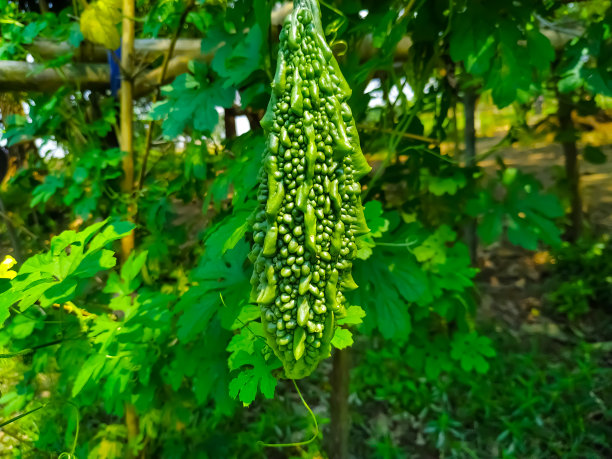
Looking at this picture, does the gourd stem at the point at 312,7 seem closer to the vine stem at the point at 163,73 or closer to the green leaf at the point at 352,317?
the green leaf at the point at 352,317

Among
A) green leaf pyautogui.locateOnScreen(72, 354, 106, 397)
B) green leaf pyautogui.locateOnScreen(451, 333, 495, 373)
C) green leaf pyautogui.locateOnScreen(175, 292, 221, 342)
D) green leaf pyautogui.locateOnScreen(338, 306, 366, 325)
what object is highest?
green leaf pyautogui.locateOnScreen(338, 306, 366, 325)

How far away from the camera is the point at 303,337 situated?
72 centimetres

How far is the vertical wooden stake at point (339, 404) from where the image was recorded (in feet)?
6.52

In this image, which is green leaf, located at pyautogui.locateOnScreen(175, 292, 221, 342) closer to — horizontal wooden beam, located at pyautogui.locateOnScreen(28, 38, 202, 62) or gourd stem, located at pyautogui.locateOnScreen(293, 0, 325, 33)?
gourd stem, located at pyautogui.locateOnScreen(293, 0, 325, 33)

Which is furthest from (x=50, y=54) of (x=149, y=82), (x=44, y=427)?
(x=44, y=427)

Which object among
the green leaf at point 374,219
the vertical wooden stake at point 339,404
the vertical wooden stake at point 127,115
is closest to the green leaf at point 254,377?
the green leaf at point 374,219

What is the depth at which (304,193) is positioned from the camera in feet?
2.28

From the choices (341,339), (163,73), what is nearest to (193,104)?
(163,73)

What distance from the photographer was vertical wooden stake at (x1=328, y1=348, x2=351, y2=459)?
6.52 feet

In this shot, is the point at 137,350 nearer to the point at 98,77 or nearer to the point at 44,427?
the point at 44,427

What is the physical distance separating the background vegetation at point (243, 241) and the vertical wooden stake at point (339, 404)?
0.04 ft

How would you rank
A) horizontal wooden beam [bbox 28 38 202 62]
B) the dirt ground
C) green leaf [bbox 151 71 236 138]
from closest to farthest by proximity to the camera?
green leaf [bbox 151 71 236 138], horizontal wooden beam [bbox 28 38 202 62], the dirt ground

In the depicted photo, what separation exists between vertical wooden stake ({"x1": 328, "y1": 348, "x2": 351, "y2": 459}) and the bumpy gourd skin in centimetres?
126

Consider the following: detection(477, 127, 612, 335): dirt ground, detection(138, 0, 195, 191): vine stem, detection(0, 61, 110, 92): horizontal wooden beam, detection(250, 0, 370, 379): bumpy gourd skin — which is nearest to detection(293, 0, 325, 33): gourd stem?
detection(250, 0, 370, 379): bumpy gourd skin
